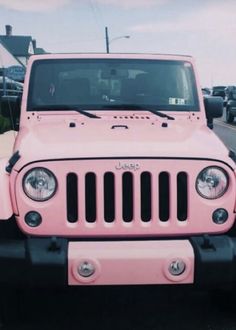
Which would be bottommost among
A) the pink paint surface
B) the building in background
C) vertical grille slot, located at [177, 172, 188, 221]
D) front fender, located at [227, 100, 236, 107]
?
the building in background

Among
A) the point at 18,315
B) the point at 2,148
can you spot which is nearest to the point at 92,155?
the point at 18,315

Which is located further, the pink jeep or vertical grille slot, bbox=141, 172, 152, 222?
vertical grille slot, bbox=141, 172, 152, 222

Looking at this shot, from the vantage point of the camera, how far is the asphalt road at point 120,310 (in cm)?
455

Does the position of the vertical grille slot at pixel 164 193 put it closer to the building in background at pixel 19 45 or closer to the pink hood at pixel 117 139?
the pink hood at pixel 117 139

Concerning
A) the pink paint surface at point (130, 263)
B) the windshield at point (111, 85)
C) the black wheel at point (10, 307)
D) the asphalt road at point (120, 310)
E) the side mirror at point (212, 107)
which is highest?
the windshield at point (111, 85)

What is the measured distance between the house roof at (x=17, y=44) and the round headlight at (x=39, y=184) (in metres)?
80.3

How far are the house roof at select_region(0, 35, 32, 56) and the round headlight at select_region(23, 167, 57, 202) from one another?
80.3 m

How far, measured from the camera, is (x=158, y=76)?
585cm

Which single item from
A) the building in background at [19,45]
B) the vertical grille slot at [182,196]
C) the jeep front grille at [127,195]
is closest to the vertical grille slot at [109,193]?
the jeep front grille at [127,195]

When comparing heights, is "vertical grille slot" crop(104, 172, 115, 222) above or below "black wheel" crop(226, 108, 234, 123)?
above

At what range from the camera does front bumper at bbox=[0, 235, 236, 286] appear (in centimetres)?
390

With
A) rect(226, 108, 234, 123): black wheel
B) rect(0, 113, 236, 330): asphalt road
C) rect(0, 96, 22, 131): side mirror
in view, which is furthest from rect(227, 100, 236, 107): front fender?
rect(0, 113, 236, 330): asphalt road

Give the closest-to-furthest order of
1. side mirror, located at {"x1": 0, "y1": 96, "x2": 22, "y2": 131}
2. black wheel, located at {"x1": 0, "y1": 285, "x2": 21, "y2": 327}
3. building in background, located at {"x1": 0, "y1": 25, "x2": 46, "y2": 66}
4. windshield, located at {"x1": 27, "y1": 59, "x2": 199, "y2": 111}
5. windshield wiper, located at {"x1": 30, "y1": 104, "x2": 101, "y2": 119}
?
black wheel, located at {"x1": 0, "y1": 285, "x2": 21, "y2": 327}
windshield wiper, located at {"x1": 30, "y1": 104, "x2": 101, "y2": 119}
windshield, located at {"x1": 27, "y1": 59, "x2": 199, "y2": 111}
side mirror, located at {"x1": 0, "y1": 96, "x2": 22, "y2": 131}
building in background, located at {"x1": 0, "y1": 25, "x2": 46, "y2": 66}

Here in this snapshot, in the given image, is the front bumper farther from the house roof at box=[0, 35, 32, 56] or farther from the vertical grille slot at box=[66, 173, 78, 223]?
the house roof at box=[0, 35, 32, 56]
